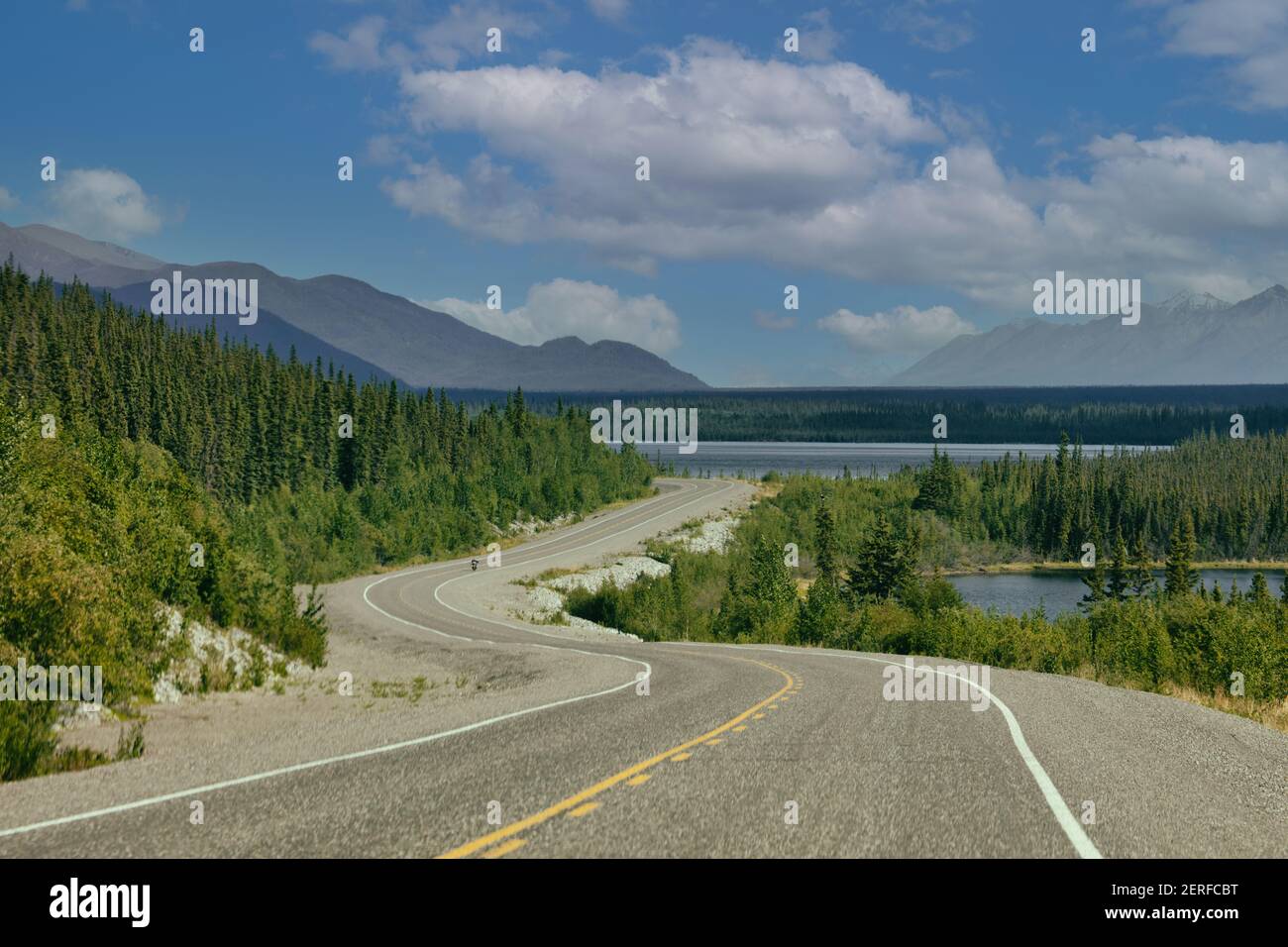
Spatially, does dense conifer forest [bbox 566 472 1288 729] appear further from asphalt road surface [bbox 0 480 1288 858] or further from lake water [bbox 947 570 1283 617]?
asphalt road surface [bbox 0 480 1288 858]

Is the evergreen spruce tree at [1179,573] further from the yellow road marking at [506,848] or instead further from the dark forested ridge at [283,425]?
the yellow road marking at [506,848]

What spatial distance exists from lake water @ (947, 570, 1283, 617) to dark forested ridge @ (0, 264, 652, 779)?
42576 millimetres

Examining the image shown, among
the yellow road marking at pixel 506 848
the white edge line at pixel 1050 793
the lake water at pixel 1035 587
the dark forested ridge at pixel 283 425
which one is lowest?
the lake water at pixel 1035 587

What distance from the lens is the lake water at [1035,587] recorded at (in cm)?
9619

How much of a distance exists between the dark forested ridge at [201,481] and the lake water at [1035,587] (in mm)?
42576

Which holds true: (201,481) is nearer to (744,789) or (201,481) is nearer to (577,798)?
(577,798)

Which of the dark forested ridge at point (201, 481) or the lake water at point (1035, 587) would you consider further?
the lake water at point (1035, 587)

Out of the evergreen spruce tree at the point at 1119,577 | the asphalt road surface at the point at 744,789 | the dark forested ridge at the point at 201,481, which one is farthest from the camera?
the evergreen spruce tree at the point at 1119,577

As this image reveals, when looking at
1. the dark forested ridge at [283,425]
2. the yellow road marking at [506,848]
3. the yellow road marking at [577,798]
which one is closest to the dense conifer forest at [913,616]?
the yellow road marking at [577,798]

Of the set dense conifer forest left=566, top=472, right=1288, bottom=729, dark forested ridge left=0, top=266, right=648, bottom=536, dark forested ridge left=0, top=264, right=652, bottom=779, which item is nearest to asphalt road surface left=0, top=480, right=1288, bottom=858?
dark forested ridge left=0, top=264, right=652, bottom=779

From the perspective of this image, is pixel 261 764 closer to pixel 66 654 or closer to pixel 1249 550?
pixel 66 654

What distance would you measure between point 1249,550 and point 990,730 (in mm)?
158744
